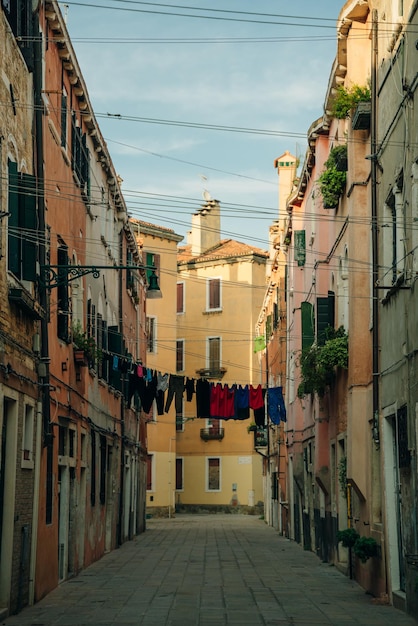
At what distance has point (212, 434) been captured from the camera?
60.6 meters

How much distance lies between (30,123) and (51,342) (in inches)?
150

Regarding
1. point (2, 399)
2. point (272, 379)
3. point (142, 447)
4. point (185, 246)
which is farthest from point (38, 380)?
point (185, 246)

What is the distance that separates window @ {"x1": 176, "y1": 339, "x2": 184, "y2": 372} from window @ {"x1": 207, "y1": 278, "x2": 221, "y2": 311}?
2564 millimetres

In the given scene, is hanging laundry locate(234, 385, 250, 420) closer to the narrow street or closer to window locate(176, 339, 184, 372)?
the narrow street

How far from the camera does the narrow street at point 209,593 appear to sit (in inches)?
583

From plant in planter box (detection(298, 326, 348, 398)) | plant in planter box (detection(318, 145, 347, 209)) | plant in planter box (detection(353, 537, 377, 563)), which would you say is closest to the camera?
plant in planter box (detection(353, 537, 377, 563))

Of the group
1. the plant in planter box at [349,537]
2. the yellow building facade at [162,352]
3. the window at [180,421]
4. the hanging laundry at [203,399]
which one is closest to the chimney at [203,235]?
the yellow building facade at [162,352]

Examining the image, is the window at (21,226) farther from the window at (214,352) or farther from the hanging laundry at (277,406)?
the window at (214,352)

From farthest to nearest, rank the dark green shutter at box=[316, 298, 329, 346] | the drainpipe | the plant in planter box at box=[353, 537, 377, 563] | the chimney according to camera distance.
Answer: the chimney → the dark green shutter at box=[316, 298, 329, 346] → the drainpipe → the plant in planter box at box=[353, 537, 377, 563]

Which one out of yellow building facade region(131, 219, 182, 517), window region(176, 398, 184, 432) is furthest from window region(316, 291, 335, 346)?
window region(176, 398, 184, 432)

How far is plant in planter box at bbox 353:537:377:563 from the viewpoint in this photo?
1711 centimetres

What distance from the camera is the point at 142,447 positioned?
43250 mm

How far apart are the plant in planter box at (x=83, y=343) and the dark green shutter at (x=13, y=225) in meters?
6.92

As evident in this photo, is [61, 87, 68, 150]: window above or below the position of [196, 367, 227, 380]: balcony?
below
